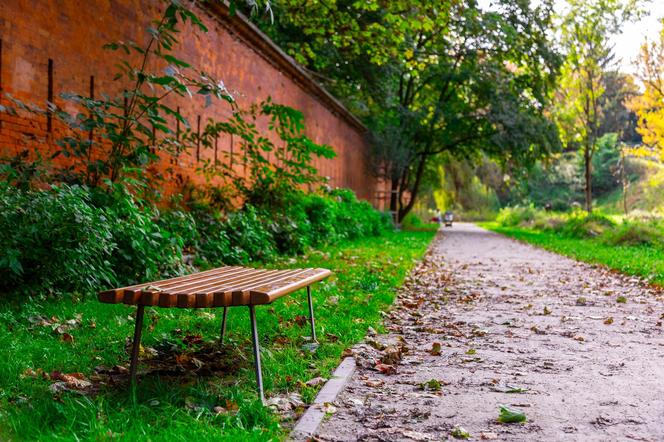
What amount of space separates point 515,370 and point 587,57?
19.8 metres

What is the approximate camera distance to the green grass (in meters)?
2.69

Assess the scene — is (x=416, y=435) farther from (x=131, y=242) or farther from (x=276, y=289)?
(x=131, y=242)

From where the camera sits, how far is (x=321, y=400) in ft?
10.8

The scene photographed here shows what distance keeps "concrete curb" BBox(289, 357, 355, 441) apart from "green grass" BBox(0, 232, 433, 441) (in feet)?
0.23

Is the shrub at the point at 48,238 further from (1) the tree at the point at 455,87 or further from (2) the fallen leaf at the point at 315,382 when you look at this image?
(1) the tree at the point at 455,87

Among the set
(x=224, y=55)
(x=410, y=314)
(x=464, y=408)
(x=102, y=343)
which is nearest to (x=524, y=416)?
(x=464, y=408)

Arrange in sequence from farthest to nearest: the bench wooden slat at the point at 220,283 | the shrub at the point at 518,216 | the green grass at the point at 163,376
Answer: the shrub at the point at 518,216 → the bench wooden slat at the point at 220,283 → the green grass at the point at 163,376

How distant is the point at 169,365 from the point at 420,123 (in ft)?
78.8

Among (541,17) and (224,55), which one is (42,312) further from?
(541,17)

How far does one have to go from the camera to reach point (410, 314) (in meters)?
A: 6.18

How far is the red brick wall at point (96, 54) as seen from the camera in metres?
5.96

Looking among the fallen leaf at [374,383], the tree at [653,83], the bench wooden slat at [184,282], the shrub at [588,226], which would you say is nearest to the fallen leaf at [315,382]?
the fallen leaf at [374,383]

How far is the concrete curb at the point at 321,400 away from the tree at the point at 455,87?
14358mm

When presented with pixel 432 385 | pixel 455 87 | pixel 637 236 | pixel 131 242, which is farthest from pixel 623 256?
pixel 455 87
